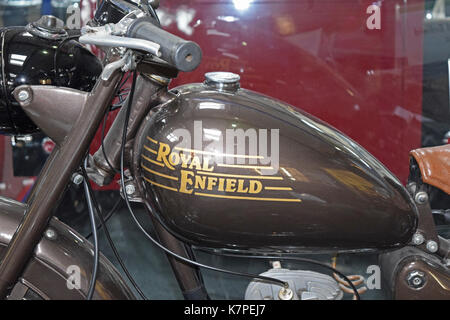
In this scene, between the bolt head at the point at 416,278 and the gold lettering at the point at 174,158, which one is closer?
the gold lettering at the point at 174,158

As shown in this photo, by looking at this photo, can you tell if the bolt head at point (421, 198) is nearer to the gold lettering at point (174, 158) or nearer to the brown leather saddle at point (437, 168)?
the brown leather saddle at point (437, 168)

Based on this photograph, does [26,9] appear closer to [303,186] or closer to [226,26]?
[226,26]

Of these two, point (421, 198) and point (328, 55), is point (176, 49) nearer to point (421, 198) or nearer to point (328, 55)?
point (421, 198)

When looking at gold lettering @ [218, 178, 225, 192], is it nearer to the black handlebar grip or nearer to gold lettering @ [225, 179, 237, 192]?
gold lettering @ [225, 179, 237, 192]

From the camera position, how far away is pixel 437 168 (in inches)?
38.8

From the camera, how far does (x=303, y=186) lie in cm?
83

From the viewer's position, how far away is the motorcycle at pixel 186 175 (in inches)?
32.7

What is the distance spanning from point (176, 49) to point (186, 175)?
228 mm

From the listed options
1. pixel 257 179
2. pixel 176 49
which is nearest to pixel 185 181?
pixel 257 179

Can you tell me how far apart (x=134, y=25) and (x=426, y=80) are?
4.84 ft

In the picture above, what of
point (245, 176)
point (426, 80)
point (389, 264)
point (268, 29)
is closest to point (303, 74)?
point (268, 29)

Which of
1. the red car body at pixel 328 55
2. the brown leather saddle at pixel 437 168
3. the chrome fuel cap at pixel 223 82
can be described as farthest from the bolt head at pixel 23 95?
the red car body at pixel 328 55
